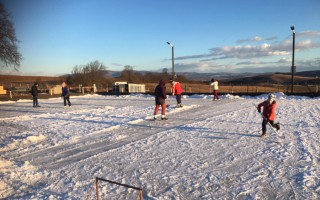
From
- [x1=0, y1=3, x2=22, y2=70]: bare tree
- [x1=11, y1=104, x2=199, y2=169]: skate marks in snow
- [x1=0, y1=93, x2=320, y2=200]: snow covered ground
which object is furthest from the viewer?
[x1=0, y1=3, x2=22, y2=70]: bare tree

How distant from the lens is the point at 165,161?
686cm

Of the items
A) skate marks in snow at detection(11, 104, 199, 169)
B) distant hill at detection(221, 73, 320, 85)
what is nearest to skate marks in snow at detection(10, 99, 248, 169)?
skate marks in snow at detection(11, 104, 199, 169)

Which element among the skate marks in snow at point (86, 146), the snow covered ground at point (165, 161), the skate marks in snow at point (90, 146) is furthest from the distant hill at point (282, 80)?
the skate marks in snow at point (86, 146)

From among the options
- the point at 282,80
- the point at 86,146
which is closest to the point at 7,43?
the point at 86,146

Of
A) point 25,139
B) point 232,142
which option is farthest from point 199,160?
point 25,139

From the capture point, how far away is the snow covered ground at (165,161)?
522cm

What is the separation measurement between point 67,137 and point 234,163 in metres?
5.89

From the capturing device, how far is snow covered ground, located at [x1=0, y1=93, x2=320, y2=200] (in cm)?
522

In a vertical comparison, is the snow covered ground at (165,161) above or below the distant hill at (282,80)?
below

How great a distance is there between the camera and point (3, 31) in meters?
29.1

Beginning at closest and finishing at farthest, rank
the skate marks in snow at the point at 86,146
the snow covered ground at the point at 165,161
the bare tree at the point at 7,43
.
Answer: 1. the snow covered ground at the point at 165,161
2. the skate marks in snow at the point at 86,146
3. the bare tree at the point at 7,43

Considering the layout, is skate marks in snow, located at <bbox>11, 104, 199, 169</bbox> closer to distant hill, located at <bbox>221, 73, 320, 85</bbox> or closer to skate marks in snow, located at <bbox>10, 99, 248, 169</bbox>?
skate marks in snow, located at <bbox>10, 99, 248, 169</bbox>

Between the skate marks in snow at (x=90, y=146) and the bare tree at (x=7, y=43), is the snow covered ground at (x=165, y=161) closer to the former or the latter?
the skate marks in snow at (x=90, y=146)

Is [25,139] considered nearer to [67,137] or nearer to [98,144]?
[67,137]
